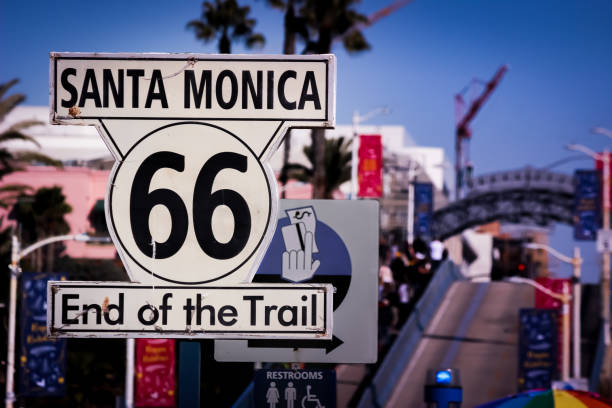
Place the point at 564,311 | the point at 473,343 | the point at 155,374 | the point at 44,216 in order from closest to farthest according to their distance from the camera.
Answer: the point at 155,374
the point at 564,311
the point at 44,216
the point at 473,343

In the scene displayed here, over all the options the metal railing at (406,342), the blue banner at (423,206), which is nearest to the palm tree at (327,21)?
the metal railing at (406,342)

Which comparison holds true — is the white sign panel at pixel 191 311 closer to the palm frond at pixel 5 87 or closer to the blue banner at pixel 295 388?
the blue banner at pixel 295 388

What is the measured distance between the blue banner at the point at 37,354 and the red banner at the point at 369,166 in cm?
2908

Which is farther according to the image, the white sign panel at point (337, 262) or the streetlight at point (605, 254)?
the streetlight at point (605, 254)

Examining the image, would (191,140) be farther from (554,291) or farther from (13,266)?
(554,291)

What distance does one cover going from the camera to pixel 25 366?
25719mm

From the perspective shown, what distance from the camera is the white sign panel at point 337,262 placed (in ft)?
32.8

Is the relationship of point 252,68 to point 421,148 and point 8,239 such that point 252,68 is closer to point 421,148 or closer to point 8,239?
point 8,239

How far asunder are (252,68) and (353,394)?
118 ft

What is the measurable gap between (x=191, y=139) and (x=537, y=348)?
126 feet

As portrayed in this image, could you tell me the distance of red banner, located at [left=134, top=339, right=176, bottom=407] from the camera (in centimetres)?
2802

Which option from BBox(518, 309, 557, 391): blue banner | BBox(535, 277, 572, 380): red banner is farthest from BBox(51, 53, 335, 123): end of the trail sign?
BBox(535, 277, 572, 380): red banner

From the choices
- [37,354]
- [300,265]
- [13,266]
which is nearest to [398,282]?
[37,354]

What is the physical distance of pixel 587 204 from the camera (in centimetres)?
5169
